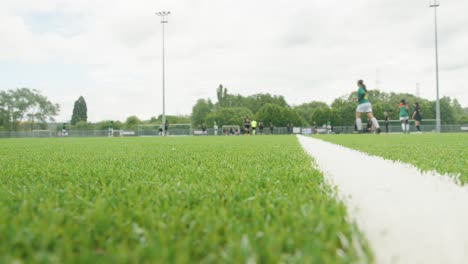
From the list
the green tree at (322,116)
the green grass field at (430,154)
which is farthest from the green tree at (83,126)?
the green grass field at (430,154)

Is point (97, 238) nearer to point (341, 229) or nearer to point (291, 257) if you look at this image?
point (291, 257)

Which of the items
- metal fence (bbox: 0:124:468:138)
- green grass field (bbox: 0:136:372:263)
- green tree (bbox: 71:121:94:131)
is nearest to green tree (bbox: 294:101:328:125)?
metal fence (bbox: 0:124:468:138)

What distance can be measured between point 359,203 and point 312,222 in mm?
510

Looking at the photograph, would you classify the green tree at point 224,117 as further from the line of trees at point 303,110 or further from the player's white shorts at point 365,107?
the player's white shorts at point 365,107

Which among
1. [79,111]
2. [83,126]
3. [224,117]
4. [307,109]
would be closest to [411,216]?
[83,126]

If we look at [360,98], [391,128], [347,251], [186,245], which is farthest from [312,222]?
[391,128]

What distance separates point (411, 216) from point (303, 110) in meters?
90.4

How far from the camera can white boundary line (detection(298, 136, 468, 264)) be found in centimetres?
92

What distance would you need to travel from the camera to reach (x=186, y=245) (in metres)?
0.89

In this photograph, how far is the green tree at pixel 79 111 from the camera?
311ft

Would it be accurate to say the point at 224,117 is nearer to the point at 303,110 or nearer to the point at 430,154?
the point at 303,110

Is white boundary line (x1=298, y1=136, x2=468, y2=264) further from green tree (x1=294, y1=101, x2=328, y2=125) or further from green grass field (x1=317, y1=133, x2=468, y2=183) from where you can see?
green tree (x1=294, y1=101, x2=328, y2=125)

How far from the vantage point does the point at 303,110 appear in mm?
89750

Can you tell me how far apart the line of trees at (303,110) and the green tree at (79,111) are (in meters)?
31.2
